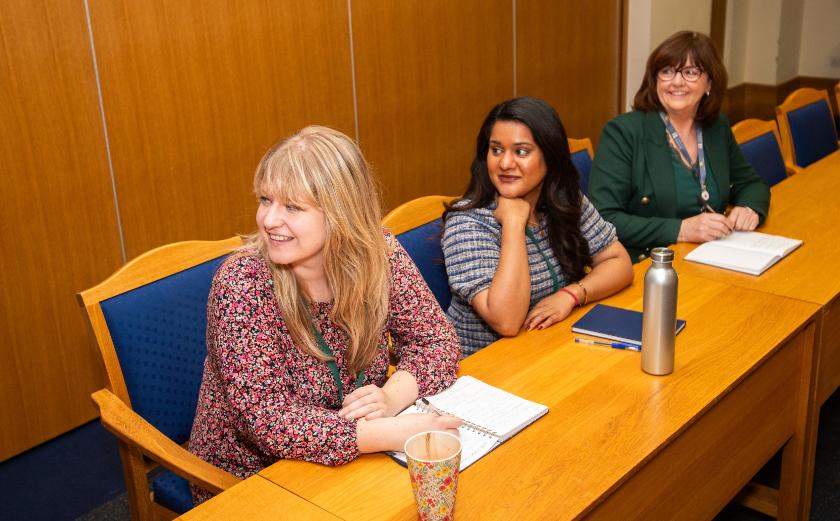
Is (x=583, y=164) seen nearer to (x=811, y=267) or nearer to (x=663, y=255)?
(x=811, y=267)

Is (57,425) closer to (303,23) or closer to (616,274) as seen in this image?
(303,23)

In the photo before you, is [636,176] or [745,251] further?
[636,176]

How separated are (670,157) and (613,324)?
3.55 feet

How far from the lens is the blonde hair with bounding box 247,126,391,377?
1729mm

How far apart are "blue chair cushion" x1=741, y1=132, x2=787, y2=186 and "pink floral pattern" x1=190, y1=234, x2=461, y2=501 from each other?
2.20m

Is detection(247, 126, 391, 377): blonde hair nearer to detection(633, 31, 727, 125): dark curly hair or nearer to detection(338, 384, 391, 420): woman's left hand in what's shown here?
detection(338, 384, 391, 420): woman's left hand

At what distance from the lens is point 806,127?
168 inches

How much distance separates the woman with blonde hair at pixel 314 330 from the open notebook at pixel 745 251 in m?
1.01

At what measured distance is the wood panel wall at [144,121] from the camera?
2936 millimetres

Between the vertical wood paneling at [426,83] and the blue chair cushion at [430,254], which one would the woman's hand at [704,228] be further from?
the vertical wood paneling at [426,83]

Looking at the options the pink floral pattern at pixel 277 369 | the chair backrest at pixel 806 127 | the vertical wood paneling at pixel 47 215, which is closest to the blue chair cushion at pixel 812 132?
the chair backrest at pixel 806 127

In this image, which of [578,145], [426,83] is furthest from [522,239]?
[426,83]

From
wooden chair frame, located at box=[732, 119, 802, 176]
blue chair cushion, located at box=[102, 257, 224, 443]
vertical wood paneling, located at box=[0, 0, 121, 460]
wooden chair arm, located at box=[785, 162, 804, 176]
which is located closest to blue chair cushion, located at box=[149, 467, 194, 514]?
blue chair cushion, located at box=[102, 257, 224, 443]

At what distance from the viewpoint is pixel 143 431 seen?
72.4 inches
